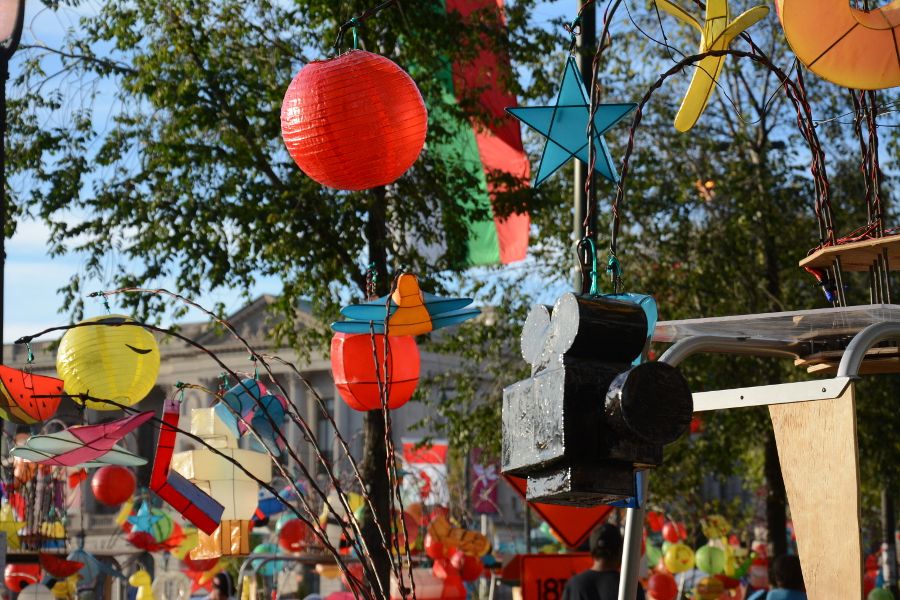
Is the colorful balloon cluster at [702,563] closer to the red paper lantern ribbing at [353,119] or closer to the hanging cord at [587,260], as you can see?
the red paper lantern ribbing at [353,119]

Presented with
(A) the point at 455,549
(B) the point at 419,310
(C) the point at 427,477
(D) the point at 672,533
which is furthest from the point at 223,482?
(D) the point at 672,533

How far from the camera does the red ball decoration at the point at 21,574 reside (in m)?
13.5

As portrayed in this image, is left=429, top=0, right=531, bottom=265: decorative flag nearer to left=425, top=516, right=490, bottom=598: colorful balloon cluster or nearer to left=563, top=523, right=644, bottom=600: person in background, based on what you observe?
left=425, top=516, right=490, bottom=598: colorful balloon cluster

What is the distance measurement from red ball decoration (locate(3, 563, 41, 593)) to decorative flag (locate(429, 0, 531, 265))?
18.7 ft

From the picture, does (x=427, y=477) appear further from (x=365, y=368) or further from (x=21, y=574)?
(x=365, y=368)

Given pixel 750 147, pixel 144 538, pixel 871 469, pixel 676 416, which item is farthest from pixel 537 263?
pixel 676 416

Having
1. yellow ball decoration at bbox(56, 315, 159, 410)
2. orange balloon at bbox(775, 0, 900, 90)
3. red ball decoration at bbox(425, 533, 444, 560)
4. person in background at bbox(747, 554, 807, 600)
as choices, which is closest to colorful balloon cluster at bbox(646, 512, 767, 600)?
red ball decoration at bbox(425, 533, 444, 560)

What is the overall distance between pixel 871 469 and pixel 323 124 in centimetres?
1331

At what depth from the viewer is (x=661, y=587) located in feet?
51.3

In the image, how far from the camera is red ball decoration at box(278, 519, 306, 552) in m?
18.2

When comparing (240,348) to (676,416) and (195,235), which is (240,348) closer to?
(195,235)

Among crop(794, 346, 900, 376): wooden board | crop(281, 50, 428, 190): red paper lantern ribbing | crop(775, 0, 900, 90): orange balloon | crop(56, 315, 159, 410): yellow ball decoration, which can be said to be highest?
crop(281, 50, 428, 190): red paper lantern ribbing

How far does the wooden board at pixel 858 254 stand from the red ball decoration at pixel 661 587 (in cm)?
1109

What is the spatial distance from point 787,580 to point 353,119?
12.3ft
